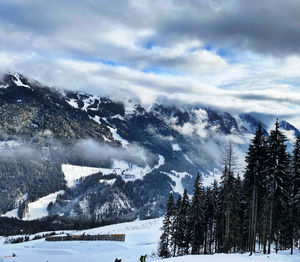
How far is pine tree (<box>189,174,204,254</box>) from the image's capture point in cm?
7088

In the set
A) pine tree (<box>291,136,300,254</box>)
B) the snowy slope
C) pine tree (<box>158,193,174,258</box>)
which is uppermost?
pine tree (<box>291,136,300,254</box>)

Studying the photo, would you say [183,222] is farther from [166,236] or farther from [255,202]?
[255,202]

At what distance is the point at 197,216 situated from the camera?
72.2 metres

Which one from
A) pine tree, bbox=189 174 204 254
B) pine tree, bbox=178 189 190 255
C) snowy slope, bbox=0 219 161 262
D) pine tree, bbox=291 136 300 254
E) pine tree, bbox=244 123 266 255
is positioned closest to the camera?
pine tree, bbox=244 123 266 255

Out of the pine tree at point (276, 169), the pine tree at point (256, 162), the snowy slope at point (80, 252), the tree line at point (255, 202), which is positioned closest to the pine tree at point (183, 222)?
the tree line at point (255, 202)

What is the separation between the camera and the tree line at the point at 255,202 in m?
50.1

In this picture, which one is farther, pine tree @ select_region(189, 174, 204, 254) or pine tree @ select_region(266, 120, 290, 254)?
pine tree @ select_region(189, 174, 204, 254)

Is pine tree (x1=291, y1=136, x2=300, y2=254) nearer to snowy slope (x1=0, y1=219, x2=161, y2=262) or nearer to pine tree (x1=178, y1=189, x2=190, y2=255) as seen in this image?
pine tree (x1=178, y1=189, x2=190, y2=255)

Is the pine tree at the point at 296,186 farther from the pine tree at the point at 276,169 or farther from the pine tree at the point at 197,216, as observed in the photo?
the pine tree at the point at 197,216

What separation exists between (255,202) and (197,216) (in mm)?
19752

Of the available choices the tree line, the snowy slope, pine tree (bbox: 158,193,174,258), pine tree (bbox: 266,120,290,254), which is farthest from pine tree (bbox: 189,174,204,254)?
pine tree (bbox: 266,120,290,254)

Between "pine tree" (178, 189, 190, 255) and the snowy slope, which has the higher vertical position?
"pine tree" (178, 189, 190, 255)

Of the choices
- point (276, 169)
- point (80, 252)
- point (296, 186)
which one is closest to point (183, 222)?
point (80, 252)

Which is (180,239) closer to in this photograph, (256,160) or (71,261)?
(71,261)
